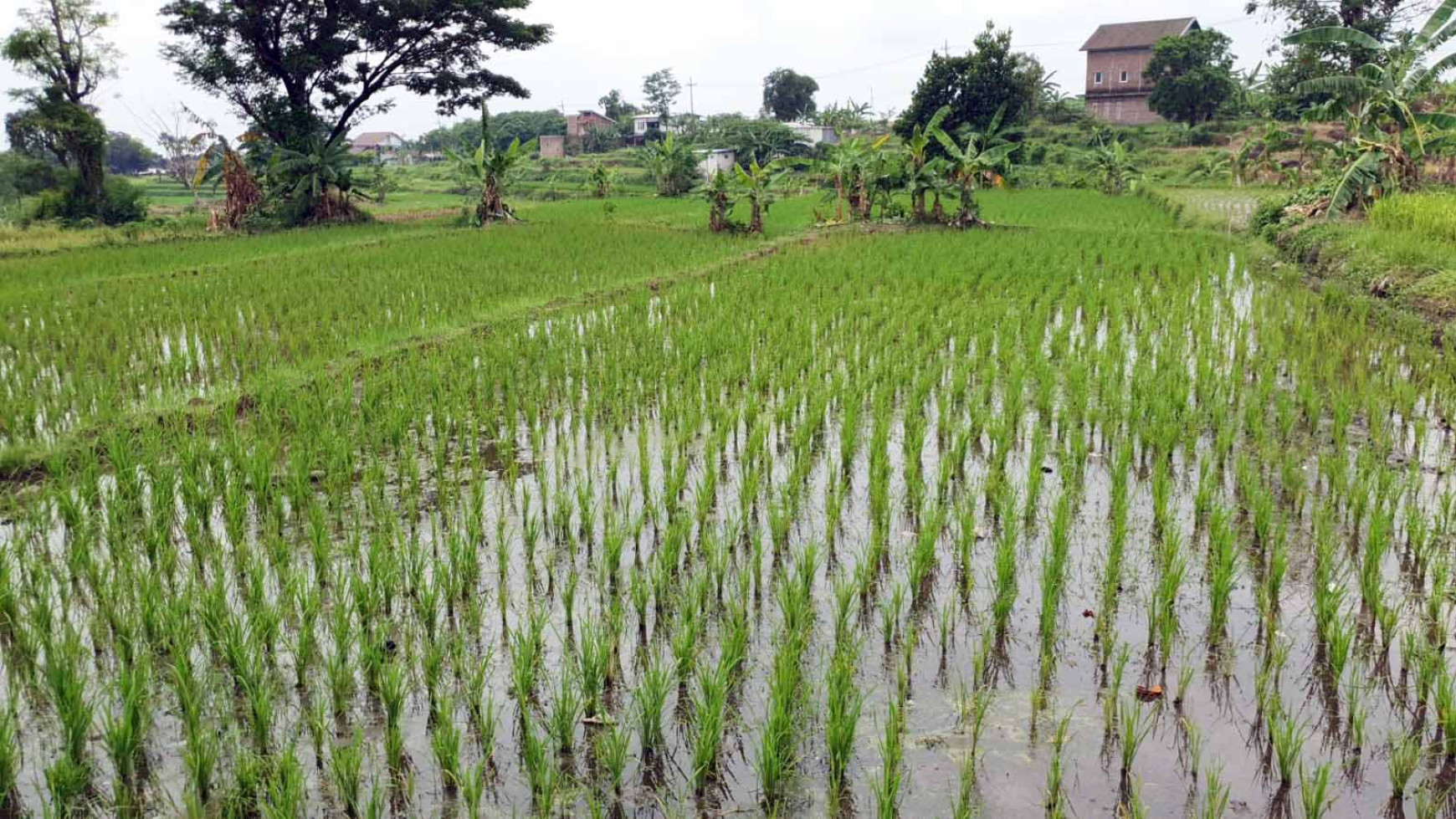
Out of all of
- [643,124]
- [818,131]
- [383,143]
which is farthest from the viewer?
[383,143]

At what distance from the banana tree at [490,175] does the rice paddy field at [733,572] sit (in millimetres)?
11501

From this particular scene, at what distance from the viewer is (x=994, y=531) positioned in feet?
12.5

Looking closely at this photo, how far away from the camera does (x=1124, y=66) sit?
41.9 m

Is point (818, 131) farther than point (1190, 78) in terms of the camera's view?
Yes

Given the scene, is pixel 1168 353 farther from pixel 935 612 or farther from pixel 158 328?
pixel 158 328

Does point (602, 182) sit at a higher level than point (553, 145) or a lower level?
lower

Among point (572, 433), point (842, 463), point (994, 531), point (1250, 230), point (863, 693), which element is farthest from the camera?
point (1250, 230)

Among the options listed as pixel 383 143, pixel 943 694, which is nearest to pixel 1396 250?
pixel 943 694

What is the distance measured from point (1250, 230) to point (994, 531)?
1198 centimetres

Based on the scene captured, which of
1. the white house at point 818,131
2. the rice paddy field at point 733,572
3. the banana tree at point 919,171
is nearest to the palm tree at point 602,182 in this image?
the white house at point 818,131

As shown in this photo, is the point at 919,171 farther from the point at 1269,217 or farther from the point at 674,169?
the point at 674,169

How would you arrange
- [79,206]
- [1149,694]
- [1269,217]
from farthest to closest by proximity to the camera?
[79,206] → [1269,217] → [1149,694]

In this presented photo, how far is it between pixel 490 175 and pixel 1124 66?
32589 mm

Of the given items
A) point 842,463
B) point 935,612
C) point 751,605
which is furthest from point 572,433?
point 935,612
